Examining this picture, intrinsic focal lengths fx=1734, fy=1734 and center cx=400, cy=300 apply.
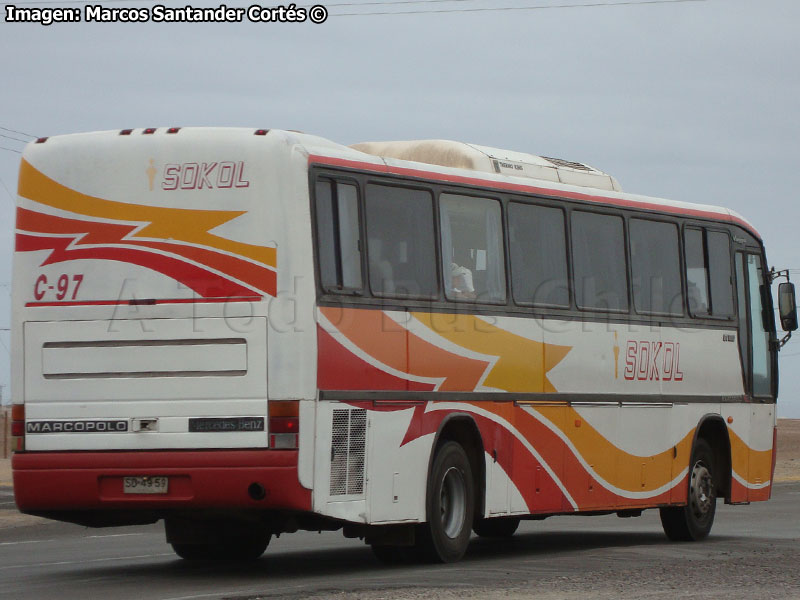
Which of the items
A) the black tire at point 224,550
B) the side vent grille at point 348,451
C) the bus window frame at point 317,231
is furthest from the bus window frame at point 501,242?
the black tire at point 224,550

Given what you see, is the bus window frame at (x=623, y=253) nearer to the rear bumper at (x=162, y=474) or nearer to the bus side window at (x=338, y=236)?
the bus side window at (x=338, y=236)

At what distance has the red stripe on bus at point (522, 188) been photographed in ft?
48.6

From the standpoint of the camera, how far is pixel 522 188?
56.6 ft

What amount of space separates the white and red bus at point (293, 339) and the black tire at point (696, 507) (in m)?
2.53

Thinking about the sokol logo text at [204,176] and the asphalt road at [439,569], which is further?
the sokol logo text at [204,176]

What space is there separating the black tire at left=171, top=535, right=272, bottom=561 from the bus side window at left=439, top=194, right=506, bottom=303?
10.3 feet

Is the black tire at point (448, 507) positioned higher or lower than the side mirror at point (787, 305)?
lower

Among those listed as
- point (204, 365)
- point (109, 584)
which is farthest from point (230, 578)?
point (204, 365)

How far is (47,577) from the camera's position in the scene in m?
15.1

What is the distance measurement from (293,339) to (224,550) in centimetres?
373

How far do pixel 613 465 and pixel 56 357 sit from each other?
6.69 metres

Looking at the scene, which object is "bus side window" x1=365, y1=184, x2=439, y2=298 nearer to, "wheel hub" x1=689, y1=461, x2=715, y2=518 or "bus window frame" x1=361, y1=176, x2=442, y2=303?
"bus window frame" x1=361, y1=176, x2=442, y2=303

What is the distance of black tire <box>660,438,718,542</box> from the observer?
19.9 meters

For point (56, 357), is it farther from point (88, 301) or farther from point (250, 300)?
point (250, 300)
